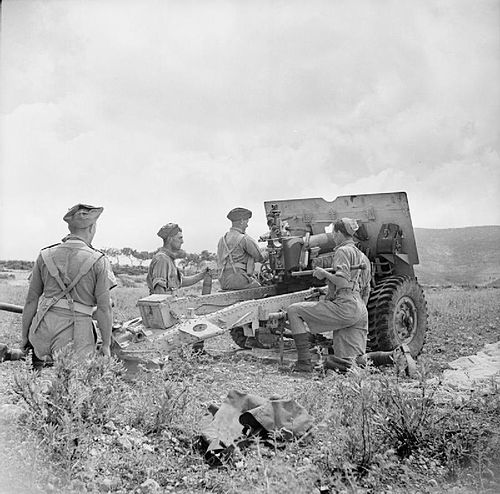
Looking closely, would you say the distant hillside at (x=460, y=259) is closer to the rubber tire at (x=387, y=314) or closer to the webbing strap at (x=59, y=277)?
the rubber tire at (x=387, y=314)

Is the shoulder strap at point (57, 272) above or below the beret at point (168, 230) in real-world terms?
below

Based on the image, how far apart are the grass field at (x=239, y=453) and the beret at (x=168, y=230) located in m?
3.21

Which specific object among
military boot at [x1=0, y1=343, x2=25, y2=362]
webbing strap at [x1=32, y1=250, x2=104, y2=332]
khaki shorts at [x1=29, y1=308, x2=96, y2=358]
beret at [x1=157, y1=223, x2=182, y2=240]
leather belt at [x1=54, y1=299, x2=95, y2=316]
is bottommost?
military boot at [x1=0, y1=343, x2=25, y2=362]

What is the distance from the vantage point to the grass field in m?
2.83

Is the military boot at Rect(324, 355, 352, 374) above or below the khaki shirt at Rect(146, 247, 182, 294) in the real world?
below

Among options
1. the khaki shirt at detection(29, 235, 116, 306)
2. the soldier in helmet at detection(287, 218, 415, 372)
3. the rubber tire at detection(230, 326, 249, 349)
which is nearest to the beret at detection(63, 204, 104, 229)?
the khaki shirt at detection(29, 235, 116, 306)

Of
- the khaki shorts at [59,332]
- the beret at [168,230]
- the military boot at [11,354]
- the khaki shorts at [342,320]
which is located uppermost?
the beret at [168,230]

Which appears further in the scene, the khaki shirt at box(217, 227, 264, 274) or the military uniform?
the khaki shirt at box(217, 227, 264, 274)

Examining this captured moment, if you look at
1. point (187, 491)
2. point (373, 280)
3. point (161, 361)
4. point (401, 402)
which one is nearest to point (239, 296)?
point (373, 280)

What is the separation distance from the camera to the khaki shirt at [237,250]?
7078 mm

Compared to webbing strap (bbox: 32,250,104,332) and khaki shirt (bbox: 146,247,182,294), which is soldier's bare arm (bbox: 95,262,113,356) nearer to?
webbing strap (bbox: 32,250,104,332)

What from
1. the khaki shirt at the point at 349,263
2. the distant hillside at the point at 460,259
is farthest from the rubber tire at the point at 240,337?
the distant hillside at the point at 460,259

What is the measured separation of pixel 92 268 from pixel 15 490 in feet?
5.26

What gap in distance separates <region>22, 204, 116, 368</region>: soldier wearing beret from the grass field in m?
0.47
